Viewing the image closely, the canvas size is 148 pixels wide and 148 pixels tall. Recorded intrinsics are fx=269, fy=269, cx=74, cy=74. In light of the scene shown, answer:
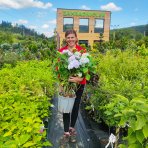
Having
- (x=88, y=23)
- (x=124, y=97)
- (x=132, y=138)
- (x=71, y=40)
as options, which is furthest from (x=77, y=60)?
(x=88, y=23)

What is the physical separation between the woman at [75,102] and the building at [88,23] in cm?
3156

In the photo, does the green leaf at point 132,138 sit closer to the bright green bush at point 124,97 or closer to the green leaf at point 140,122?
the bright green bush at point 124,97

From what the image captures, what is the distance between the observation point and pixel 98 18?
36469 mm

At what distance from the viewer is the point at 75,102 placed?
A: 365 centimetres

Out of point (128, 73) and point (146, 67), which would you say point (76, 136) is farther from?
point (146, 67)

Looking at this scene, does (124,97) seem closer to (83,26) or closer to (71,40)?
(71,40)

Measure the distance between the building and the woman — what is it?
104ft

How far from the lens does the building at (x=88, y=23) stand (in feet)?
115

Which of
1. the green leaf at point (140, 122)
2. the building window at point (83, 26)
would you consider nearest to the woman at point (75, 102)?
the green leaf at point (140, 122)

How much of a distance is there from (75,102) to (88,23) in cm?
3350

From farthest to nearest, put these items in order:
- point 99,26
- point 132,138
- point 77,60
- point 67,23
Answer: point 99,26 → point 67,23 → point 77,60 → point 132,138

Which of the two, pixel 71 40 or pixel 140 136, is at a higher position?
pixel 71 40

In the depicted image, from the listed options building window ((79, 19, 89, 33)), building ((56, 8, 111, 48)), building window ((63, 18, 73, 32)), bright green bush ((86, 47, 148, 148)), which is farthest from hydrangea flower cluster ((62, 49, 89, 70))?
building window ((79, 19, 89, 33))

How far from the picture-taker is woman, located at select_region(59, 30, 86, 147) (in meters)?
3.40
